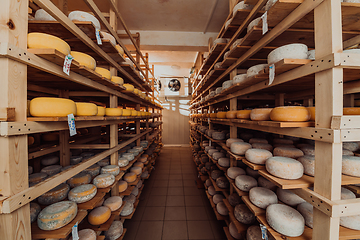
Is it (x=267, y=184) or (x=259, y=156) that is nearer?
(x=259, y=156)

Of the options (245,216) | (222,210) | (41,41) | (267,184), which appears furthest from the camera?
(222,210)

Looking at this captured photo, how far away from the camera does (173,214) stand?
2.58 m

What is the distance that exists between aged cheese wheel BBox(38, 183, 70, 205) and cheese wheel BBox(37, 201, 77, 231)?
182 mm

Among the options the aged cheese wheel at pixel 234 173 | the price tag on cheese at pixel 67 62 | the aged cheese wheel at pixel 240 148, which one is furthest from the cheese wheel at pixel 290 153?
the price tag on cheese at pixel 67 62

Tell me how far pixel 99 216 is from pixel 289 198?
187 centimetres

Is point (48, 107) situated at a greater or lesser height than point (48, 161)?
greater

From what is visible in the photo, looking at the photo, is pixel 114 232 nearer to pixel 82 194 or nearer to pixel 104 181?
pixel 104 181

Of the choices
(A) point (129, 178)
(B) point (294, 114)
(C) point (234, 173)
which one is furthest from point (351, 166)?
(A) point (129, 178)

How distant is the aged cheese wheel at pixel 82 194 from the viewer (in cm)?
134

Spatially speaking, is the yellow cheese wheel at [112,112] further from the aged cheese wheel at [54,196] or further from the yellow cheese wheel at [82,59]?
the aged cheese wheel at [54,196]

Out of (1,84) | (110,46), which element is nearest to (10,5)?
(1,84)

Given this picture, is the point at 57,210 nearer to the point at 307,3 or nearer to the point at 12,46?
the point at 12,46

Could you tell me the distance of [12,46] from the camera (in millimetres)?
725

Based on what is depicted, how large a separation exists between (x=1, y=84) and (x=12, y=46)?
0.19 m
